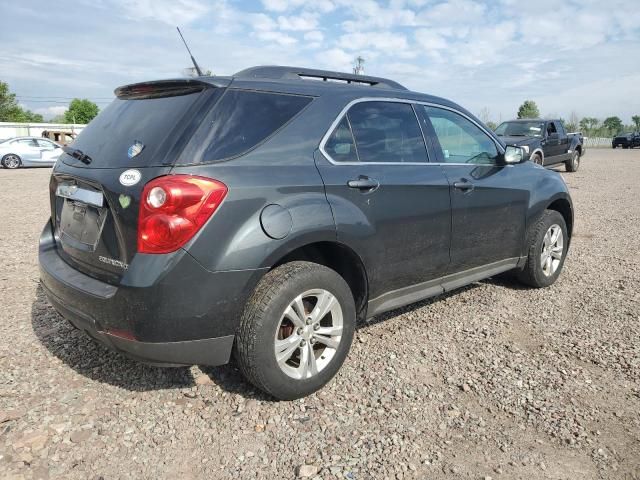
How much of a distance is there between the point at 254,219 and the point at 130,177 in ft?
2.07

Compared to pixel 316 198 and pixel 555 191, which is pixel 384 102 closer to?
pixel 316 198

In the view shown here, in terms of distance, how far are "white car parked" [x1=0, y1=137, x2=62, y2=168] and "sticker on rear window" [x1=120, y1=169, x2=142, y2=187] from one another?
19691mm

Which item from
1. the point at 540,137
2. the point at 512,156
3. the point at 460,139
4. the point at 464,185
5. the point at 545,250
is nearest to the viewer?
the point at 464,185

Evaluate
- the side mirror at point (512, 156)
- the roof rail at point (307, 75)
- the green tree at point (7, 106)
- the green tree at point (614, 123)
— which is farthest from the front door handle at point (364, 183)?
the green tree at point (614, 123)

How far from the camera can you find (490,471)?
2352 millimetres

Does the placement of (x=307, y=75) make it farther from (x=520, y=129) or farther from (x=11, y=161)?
(x=11, y=161)

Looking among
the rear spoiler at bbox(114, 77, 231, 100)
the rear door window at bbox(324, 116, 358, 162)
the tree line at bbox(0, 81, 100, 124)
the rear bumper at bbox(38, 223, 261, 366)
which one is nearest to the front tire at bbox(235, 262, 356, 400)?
the rear bumper at bbox(38, 223, 261, 366)

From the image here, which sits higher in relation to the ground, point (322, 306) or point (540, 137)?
point (540, 137)

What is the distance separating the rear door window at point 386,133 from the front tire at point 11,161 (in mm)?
20802

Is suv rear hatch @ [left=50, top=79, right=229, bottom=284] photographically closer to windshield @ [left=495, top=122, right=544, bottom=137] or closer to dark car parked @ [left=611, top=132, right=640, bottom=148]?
windshield @ [left=495, top=122, right=544, bottom=137]

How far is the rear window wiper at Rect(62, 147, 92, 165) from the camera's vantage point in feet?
9.51

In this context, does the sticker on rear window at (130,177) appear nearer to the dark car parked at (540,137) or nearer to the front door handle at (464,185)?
the front door handle at (464,185)

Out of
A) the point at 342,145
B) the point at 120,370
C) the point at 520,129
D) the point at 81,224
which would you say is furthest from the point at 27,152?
the point at 342,145

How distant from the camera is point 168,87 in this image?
2.89 m
